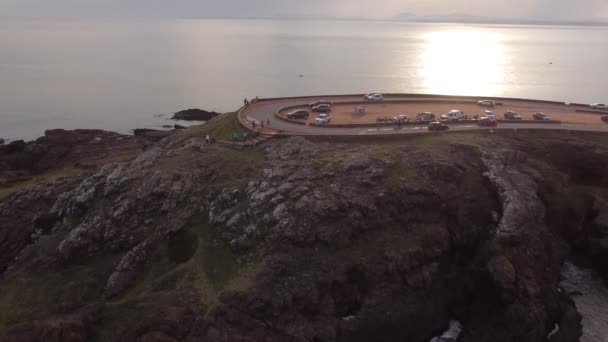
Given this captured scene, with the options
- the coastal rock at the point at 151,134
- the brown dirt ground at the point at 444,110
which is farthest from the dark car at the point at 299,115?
the coastal rock at the point at 151,134

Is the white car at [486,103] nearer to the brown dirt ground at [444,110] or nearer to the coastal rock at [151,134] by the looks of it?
the brown dirt ground at [444,110]

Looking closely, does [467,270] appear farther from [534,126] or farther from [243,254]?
[534,126]

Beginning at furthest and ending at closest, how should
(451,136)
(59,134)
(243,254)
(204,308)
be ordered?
(59,134), (451,136), (243,254), (204,308)

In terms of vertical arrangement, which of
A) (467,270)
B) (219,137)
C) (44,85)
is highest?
(44,85)

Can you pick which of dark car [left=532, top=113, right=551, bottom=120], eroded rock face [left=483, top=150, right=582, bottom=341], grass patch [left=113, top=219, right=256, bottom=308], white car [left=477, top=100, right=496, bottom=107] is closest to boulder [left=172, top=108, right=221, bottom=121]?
white car [left=477, top=100, right=496, bottom=107]

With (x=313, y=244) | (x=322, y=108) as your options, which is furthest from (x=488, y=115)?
(x=313, y=244)

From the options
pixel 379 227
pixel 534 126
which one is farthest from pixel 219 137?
pixel 534 126

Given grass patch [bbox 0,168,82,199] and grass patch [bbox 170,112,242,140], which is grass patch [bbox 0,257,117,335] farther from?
grass patch [bbox 0,168,82,199]

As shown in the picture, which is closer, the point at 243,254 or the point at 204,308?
the point at 204,308
